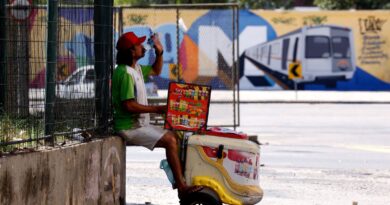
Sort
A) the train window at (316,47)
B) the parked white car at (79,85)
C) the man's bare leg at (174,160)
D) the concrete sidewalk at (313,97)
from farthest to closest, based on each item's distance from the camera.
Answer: the train window at (316,47), the concrete sidewalk at (313,97), the man's bare leg at (174,160), the parked white car at (79,85)

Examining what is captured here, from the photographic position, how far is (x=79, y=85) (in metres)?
8.91

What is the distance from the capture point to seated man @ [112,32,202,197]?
8.87 metres

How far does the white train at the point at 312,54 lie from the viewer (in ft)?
137

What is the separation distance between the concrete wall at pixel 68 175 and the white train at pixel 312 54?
32.8 m

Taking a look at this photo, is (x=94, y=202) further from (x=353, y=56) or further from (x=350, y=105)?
(x=353, y=56)

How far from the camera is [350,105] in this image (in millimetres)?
32906

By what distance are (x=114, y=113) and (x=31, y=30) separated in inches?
66.7

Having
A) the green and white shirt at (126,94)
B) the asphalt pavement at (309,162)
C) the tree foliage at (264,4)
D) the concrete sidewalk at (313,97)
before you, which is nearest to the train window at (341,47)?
the concrete sidewalk at (313,97)

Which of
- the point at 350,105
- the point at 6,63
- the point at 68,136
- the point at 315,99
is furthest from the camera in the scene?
the point at 315,99

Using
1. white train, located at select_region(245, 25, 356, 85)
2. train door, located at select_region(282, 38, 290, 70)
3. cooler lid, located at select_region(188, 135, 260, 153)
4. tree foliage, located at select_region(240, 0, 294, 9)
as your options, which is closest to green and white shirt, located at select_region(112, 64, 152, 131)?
cooler lid, located at select_region(188, 135, 260, 153)

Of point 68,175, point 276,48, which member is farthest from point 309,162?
point 276,48

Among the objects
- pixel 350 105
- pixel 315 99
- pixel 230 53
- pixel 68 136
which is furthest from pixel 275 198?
pixel 315 99

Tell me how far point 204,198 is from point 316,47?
33.4 m

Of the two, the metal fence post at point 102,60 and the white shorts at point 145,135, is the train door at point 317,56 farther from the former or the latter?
the white shorts at point 145,135
